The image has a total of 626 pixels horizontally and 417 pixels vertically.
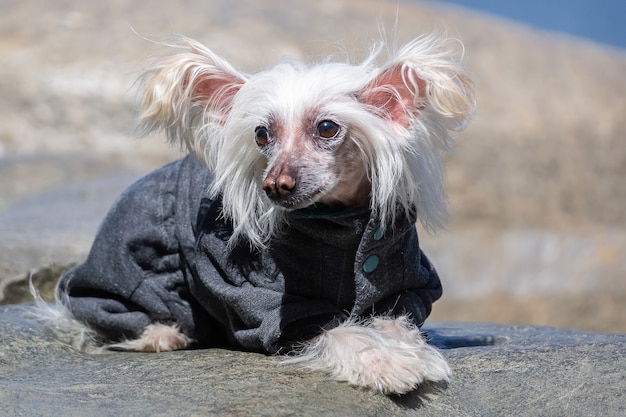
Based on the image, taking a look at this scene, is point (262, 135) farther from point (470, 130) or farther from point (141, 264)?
point (470, 130)

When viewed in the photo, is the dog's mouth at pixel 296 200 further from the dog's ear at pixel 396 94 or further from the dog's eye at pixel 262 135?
the dog's ear at pixel 396 94

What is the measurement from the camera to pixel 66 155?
7.99 m

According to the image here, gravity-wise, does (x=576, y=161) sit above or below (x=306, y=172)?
above

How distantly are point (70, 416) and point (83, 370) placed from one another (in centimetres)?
59

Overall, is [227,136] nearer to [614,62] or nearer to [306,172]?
[306,172]

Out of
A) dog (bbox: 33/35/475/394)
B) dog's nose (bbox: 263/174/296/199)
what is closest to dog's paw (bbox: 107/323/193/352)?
dog (bbox: 33/35/475/394)

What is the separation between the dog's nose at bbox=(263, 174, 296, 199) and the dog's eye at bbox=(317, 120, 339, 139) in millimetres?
167

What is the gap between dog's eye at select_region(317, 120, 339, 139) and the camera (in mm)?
2643

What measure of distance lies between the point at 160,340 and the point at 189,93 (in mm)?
760

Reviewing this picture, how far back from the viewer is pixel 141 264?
313 cm

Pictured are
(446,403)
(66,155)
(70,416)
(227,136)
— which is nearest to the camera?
(70,416)

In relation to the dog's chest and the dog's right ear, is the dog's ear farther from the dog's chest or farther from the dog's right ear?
the dog's right ear

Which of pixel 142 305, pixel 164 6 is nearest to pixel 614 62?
pixel 164 6

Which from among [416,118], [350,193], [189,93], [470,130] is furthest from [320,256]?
[470,130]
